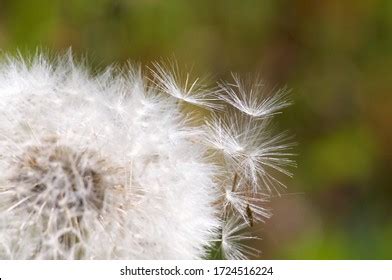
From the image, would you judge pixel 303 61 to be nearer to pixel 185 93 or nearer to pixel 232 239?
pixel 185 93

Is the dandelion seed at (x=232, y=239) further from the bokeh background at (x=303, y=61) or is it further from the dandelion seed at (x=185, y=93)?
the bokeh background at (x=303, y=61)

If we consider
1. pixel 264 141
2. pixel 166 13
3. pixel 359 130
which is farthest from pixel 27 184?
pixel 359 130

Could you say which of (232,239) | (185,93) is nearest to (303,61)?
(185,93)

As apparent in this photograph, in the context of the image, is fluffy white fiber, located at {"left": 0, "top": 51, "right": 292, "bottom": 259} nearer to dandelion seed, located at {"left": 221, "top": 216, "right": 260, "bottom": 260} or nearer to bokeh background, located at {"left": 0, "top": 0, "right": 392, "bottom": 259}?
dandelion seed, located at {"left": 221, "top": 216, "right": 260, "bottom": 260}

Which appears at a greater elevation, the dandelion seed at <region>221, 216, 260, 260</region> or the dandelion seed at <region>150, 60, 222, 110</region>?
the dandelion seed at <region>150, 60, 222, 110</region>

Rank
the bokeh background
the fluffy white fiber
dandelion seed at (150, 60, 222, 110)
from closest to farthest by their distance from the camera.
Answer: the fluffy white fiber → dandelion seed at (150, 60, 222, 110) → the bokeh background

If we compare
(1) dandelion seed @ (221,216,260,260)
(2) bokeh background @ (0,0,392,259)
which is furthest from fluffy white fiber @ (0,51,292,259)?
(2) bokeh background @ (0,0,392,259)

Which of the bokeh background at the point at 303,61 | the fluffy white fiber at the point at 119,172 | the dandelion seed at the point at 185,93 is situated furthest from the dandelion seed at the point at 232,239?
the bokeh background at the point at 303,61
